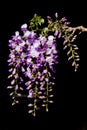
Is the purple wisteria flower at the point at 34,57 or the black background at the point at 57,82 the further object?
the black background at the point at 57,82

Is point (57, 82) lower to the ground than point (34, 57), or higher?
higher

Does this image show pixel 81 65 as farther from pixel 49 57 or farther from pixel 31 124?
pixel 49 57

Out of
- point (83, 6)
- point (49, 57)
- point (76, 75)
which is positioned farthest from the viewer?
point (76, 75)

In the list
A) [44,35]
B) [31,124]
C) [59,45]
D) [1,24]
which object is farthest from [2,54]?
[44,35]

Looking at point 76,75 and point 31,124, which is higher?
point 76,75

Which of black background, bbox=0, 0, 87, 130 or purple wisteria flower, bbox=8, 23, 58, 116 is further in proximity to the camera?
black background, bbox=0, 0, 87, 130

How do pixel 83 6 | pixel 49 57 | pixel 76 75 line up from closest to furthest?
1. pixel 49 57
2. pixel 83 6
3. pixel 76 75

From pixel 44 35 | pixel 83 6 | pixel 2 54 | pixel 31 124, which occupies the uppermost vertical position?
pixel 83 6

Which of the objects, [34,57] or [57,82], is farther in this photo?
[57,82]
